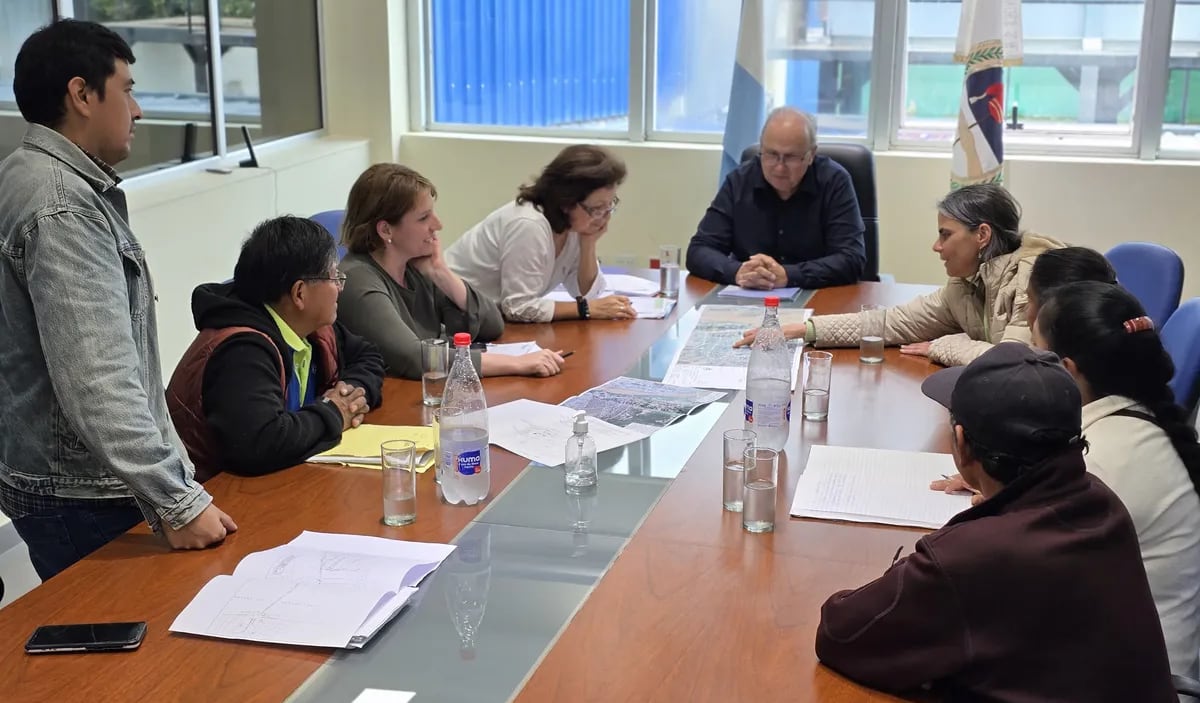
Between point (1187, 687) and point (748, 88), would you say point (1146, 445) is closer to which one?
point (1187, 687)

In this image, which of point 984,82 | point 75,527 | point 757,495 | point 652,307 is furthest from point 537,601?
point 984,82

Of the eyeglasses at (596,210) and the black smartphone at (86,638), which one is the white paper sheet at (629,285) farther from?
the black smartphone at (86,638)

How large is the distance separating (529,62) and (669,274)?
8.31 ft

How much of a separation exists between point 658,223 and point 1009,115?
1.69 meters

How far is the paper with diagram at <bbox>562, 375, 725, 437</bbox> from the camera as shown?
A: 8.00ft

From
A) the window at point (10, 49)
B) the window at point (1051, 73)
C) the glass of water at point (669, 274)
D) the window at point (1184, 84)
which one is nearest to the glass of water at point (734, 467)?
the glass of water at point (669, 274)

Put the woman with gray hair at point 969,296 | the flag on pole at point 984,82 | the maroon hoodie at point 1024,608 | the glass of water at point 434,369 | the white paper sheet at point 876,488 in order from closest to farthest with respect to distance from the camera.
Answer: the maroon hoodie at point 1024,608 → the white paper sheet at point 876,488 → the glass of water at point 434,369 → the woman with gray hair at point 969,296 → the flag on pole at point 984,82

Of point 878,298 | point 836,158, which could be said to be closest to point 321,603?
point 878,298

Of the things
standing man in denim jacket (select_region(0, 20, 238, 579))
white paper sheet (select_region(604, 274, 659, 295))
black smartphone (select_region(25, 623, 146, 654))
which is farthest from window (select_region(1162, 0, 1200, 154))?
black smartphone (select_region(25, 623, 146, 654))

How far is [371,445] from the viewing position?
7.38 feet

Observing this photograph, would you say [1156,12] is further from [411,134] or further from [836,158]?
[411,134]

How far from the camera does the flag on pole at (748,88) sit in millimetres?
5148

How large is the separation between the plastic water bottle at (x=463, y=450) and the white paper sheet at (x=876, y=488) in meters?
0.55

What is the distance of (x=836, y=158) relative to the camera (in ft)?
14.0
